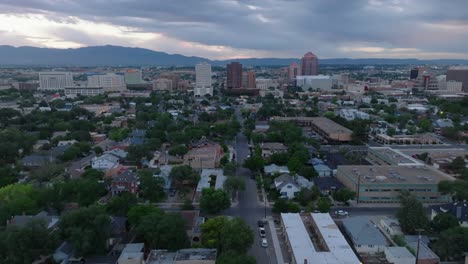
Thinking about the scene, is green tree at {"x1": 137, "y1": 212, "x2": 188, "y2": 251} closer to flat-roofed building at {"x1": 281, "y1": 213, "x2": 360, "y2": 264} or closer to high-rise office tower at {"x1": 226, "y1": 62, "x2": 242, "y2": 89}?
flat-roofed building at {"x1": 281, "y1": 213, "x2": 360, "y2": 264}

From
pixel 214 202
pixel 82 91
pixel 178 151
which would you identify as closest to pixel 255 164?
pixel 178 151

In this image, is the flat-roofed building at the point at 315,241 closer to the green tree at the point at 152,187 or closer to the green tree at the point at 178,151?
the green tree at the point at 152,187

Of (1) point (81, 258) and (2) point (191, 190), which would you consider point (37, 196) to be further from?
(2) point (191, 190)

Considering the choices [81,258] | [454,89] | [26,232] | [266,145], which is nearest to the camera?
[26,232]

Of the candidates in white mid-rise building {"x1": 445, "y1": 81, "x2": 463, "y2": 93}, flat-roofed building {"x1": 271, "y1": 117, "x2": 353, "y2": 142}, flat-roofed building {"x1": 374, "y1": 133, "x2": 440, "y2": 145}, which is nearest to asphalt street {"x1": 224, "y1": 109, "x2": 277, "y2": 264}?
flat-roofed building {"x1": 271, "y1": 117, "x2": 353, "y2": 142}

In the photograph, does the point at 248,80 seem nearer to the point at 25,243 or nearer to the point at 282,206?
the point at 282,206

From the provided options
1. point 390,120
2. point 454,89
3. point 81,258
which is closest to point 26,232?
point 81,258
